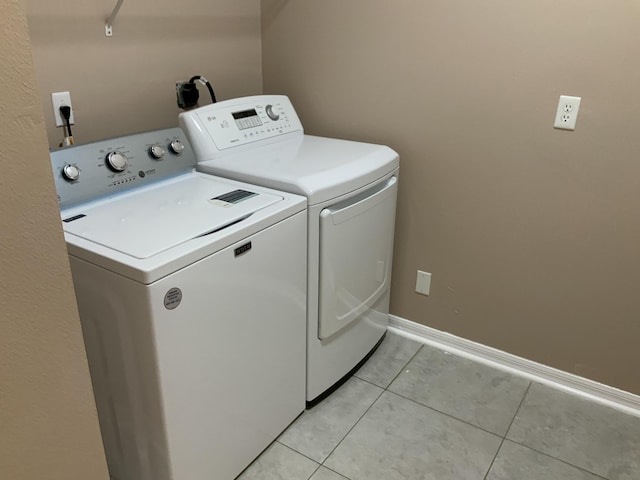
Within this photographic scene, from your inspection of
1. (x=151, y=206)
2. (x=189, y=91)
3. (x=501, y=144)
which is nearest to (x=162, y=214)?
(x=151, y=206)

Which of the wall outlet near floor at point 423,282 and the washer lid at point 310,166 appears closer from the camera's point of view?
the washer lid at point 310,166

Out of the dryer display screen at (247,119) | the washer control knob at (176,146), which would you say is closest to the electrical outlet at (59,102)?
the washer control knob at (176,146)

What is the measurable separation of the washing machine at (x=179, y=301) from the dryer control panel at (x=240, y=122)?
82mm

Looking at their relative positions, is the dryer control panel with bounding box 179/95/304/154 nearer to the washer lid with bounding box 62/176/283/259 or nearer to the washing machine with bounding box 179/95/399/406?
the washing machine with bounding box 179/95/399/406

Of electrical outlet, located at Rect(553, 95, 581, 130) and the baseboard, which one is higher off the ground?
electrical outlet, located at Rect(553, 95, 581, 130)

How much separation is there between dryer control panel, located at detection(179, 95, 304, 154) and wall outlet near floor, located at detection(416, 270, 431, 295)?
79 centimetres

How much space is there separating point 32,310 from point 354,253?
1.21 metres

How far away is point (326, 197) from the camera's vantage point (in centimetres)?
168

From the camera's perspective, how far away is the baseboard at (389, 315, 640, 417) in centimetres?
203

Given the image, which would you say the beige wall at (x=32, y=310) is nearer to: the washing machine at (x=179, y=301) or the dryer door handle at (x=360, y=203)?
the washing machine at (x=179, y=301)

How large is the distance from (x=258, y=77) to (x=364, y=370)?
136 centimetres

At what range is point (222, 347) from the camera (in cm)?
146

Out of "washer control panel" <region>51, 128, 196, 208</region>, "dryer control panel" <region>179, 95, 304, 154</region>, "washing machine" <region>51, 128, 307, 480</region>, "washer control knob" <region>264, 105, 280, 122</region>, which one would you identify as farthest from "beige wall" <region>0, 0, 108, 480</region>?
"washer control knob" <region>264, 105, 280, 122</region>

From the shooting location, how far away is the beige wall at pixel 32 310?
0.75m
